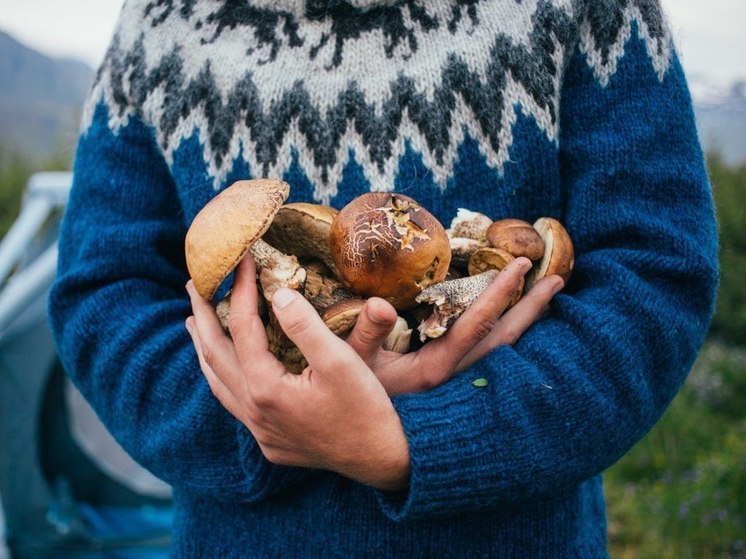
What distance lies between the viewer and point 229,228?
864 mm

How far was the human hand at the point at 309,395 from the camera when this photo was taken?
2.69 ft

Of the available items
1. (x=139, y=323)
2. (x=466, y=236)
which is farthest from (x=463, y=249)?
(x=139, y=323)

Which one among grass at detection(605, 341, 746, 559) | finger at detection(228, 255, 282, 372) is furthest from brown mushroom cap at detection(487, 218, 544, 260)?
grass at detection(605, 341, 746, 559)

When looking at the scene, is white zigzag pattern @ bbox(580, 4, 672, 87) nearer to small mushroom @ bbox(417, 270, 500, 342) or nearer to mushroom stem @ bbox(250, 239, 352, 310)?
small mushroom @ bbox(417, 270, 500, 342)

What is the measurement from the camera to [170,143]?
128 centimetres

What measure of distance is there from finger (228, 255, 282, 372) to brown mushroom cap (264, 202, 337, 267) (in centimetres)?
10

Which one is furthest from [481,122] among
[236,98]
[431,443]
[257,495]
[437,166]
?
[257,495]

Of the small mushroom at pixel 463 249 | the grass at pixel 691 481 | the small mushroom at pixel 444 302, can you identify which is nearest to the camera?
the small mushroom at pixel 444 302

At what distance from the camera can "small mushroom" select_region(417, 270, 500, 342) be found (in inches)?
35.4

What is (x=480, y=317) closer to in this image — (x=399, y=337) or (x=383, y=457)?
(x=399, y=337)

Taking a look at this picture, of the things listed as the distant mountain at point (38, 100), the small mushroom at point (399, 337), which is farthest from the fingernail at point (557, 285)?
the distant mountain at point (38, 100)

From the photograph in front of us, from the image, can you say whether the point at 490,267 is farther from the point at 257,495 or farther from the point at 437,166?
the point at 257,495

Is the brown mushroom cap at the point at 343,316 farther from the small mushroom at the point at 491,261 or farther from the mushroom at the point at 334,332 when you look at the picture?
the small mushroom at the point at 491,261

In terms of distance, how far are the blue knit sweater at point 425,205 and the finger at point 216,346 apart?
155 mm
